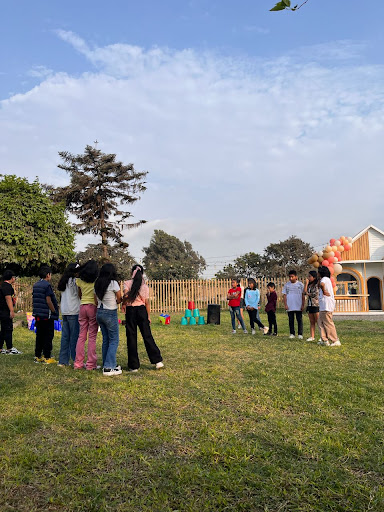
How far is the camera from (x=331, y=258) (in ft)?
62.7

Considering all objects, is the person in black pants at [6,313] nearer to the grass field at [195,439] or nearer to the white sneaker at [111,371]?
the grass field at [195,439]

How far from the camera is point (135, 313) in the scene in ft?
21.8

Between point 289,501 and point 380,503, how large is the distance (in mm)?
559

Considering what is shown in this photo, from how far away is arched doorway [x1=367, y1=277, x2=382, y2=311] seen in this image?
76.9 ft

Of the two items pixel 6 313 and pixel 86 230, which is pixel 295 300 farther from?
pixel 86 230

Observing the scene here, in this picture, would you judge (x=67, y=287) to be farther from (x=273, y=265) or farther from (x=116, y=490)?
(x=273, y=265)

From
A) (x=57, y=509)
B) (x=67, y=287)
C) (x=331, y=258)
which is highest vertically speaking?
(x=331, y=258)

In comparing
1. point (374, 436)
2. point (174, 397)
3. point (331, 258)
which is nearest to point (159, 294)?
point (331, 258)

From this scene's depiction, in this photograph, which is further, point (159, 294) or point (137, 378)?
point (159, 294)

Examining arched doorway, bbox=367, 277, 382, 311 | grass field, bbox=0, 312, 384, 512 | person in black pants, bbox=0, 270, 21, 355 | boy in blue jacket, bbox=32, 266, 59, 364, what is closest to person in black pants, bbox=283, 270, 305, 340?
grass field, bbox=0, 312, 384, 512

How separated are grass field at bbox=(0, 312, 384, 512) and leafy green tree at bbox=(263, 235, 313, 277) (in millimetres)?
32036

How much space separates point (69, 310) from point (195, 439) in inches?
164

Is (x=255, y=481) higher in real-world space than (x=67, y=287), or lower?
lower

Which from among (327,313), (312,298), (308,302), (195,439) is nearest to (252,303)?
(308,302)
